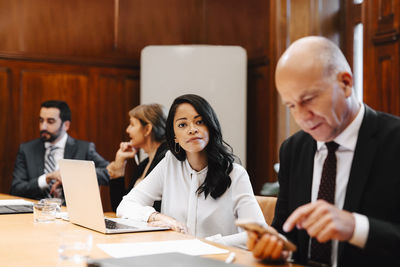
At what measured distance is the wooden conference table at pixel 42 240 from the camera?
1.66 m

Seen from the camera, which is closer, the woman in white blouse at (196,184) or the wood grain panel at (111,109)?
the woman in white blouse at (196,184)

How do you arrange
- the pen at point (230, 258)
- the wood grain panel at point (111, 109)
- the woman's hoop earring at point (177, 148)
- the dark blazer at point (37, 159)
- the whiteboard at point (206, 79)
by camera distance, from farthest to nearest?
the wood grain panel at point (111, 109) < the whiteboard at point (206, 79) < the dark blazer at point (37, 159) < the woman's hoop earring at point (177, 148) < the pen at point (230, 258)

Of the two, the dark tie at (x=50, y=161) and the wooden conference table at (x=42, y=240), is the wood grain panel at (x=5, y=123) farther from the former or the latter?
the wooden conference table at (x=42, y=240)

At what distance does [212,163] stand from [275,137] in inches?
101

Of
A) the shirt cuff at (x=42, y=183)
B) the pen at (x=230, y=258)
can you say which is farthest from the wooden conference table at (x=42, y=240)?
the shirt cuff at (x=42, y=183)

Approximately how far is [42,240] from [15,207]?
3.74 ft

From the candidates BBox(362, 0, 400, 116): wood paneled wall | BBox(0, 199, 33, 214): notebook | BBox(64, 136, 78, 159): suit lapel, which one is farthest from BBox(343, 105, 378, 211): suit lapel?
BBox(64, 136, 78, 159): suit lapel

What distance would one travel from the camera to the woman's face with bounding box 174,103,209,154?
271 centimetres

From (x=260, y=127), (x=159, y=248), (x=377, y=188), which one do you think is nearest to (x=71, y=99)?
(x=260, y=127)

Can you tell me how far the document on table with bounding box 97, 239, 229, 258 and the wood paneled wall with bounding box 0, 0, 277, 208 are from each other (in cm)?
336

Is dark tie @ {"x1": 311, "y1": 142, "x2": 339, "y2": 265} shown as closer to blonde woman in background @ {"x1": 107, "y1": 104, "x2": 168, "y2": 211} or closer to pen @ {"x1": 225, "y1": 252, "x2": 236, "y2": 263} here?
pen @ {"x1": 225, "y1": 252, "x2": 236, "y2": 263}

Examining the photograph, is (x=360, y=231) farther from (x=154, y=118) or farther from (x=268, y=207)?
(x=154, y=118)

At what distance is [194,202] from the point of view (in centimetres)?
271

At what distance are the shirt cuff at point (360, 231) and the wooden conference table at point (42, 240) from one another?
23 cm
